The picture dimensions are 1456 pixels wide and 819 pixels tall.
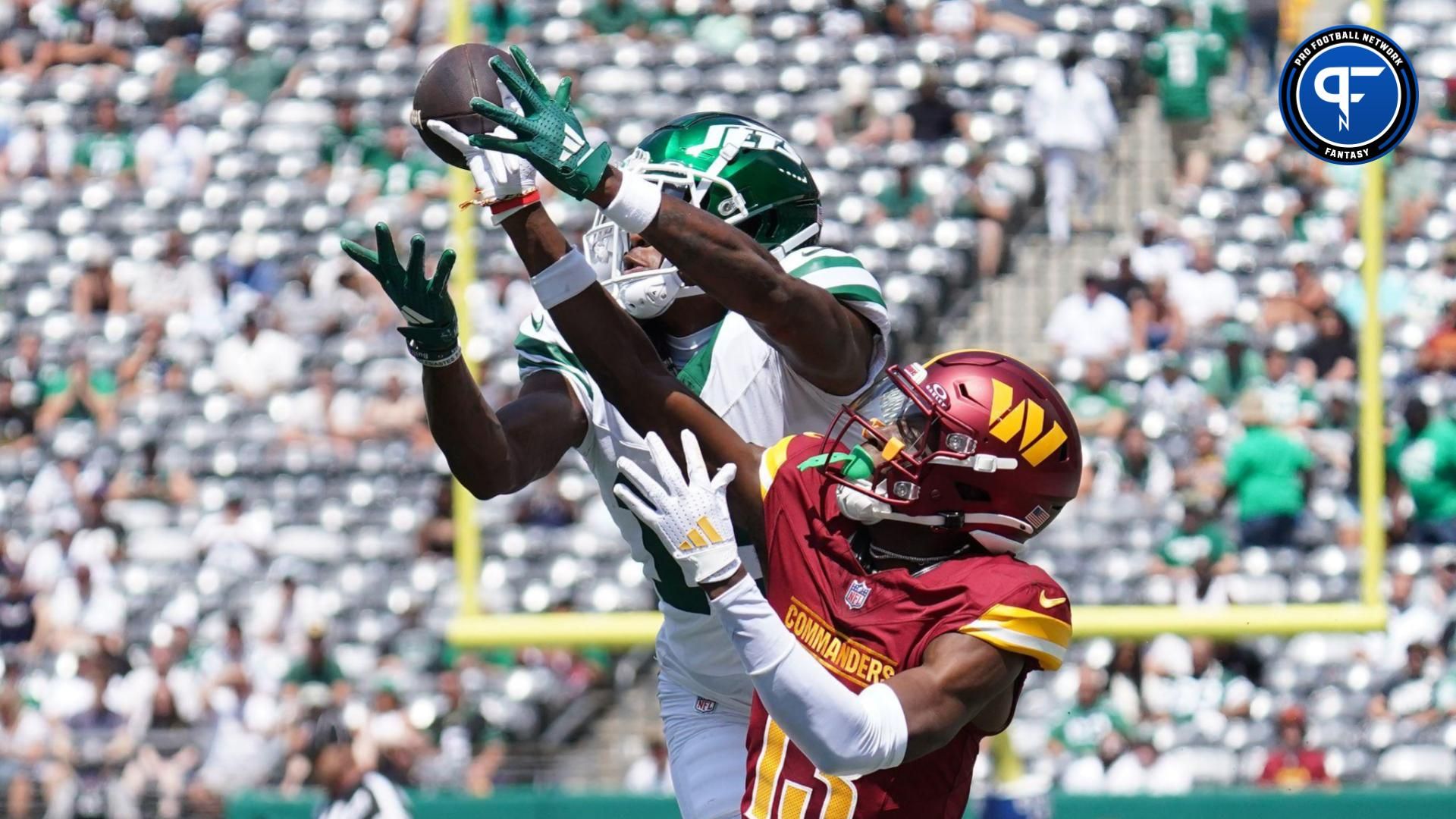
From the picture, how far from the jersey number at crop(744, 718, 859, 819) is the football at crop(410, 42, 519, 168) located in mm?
1106

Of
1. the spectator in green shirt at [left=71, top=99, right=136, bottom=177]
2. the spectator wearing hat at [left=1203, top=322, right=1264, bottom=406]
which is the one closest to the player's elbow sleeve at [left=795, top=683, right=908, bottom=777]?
the spectator wearing hat at [left=1203, top=322, right=1264, bottom=406]

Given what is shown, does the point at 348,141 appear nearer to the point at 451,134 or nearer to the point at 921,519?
the point at 451,134

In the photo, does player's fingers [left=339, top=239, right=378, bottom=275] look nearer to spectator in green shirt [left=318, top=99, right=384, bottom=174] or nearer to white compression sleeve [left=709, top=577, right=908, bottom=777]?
white compression sleeve [left=709, top=577, right=908, bottom=777]

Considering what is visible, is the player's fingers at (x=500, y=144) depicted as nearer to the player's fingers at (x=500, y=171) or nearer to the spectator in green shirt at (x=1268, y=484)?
the player's fingers at (x=500, y=171)

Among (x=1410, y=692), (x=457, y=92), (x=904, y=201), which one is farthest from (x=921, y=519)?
(x=904, y=201)

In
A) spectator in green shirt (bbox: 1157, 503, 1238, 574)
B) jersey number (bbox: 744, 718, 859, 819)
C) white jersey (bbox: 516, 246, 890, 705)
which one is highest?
jersey number (bbox: 744, 718, 859, 819)

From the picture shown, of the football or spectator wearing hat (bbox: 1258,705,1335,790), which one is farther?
spectator wearing hat (bbox: 1258,705,1335,790)

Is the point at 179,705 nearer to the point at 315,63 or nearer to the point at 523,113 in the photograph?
the point at 315,63

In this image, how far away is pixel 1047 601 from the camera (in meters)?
2.99

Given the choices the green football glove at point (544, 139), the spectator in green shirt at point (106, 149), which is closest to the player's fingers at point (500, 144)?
the green football glove at point (544, 139)

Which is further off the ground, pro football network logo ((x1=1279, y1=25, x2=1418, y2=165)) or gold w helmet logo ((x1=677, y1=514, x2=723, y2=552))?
gold w helmet logo ((x1=677, y1=514, x2=723, y2=552))

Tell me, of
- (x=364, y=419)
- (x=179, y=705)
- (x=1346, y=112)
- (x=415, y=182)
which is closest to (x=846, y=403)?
(x=1346, y=112)

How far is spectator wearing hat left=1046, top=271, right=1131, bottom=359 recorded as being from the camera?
970cm

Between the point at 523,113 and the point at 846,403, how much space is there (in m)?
0.79
